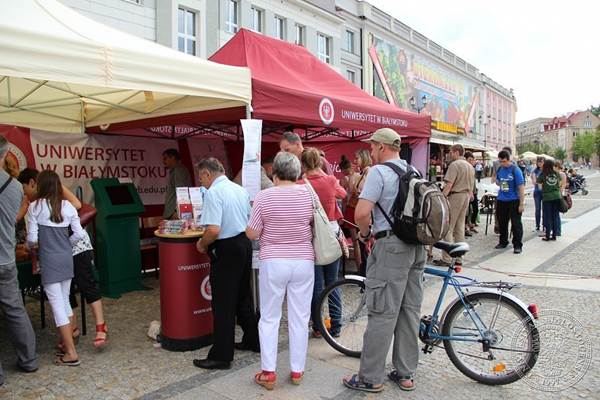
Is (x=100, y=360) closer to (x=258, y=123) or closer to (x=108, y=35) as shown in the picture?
(x=258, y=123)

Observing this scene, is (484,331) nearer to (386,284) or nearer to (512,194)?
(386,284)

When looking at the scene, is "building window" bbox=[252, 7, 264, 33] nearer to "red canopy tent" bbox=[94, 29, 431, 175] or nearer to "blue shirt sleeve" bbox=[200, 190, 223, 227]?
"red canopy tent" bbox=[94, 29, 431, 175]

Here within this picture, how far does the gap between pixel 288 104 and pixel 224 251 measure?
211cm

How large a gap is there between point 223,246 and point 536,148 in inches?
4449

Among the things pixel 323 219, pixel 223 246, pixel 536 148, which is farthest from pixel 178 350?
pixel 536 148

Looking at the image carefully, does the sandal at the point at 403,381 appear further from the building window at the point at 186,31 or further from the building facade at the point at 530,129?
the building facade at the point at 530,129

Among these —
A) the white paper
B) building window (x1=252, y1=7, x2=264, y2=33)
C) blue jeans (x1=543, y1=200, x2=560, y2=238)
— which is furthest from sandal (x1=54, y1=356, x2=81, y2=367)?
building window (x1=252, y1=7, x2=264, y2=33)

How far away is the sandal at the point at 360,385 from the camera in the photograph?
10.8 feet

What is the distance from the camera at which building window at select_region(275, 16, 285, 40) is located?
24000 mm

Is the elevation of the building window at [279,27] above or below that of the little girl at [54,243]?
above

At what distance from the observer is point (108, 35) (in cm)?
421

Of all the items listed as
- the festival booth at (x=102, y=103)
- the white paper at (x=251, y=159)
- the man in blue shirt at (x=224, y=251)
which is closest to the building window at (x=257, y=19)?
the festival booth at (x=102, y=103)

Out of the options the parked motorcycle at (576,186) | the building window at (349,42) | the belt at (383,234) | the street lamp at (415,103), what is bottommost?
the belt at (383,234)

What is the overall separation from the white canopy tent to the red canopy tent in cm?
33
